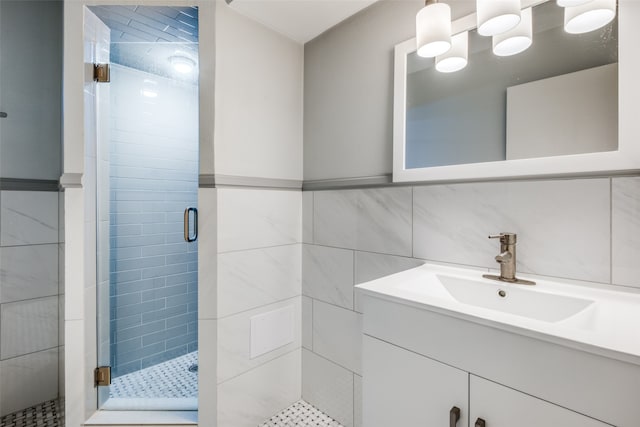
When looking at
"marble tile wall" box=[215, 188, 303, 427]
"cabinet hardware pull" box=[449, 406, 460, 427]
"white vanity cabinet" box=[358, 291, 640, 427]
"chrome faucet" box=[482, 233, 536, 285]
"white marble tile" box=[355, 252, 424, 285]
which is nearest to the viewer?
"white vanity cabinet" box=[358, 291, 640, 427]

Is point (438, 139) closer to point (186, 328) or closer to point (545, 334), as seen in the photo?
point (545, 334)

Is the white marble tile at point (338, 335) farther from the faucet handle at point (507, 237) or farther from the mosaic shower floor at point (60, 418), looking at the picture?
the faucet handle at point (507, 237)

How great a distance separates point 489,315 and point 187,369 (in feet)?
5.30

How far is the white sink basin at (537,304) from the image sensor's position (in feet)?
1.95

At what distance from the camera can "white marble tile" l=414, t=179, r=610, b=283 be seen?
0.89 meters

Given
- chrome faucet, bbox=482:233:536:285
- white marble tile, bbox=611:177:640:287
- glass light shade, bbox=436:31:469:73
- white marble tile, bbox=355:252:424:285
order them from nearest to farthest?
white marble tile, bbox=611:177:640:287 → chrome faucet, bbox=482:233:536:285 → glass light shade, bbox=436:31:469:73 → white marble tile, bbox=355:252:424:285

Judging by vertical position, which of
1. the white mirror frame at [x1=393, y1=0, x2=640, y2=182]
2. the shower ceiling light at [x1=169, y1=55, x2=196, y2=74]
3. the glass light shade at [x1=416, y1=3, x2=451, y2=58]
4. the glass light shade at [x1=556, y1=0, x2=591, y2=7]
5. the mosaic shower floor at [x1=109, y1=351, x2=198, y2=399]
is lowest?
the mosaic shower floor at [x1=109, y1=351, x2=198, y2=399]

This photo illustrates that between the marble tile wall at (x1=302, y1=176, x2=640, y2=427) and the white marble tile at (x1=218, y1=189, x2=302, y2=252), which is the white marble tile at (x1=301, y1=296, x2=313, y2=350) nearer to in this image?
the marble tile wall at (x1=302, y1=176, x2=640, y2=427)

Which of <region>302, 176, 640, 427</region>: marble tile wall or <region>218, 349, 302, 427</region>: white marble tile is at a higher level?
<region>302, 176, 640, 427</region>: marble tile wall

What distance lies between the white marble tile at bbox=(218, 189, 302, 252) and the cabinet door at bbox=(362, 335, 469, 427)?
2.56 ft

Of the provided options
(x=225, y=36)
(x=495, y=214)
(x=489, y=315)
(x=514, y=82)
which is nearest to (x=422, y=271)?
(x=495, y=214)

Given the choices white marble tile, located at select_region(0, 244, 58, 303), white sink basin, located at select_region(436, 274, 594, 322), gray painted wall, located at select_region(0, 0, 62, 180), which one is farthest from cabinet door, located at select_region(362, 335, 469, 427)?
gray painted wall, located at select_region(0, 0, 62, 180)

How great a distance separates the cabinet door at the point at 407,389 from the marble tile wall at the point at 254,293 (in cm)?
74

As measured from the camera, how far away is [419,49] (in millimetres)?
1121
